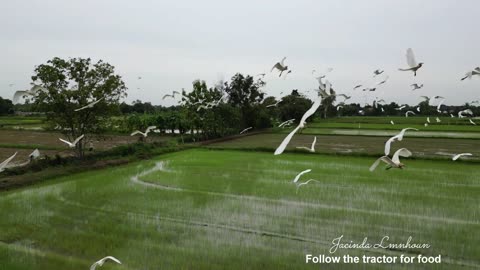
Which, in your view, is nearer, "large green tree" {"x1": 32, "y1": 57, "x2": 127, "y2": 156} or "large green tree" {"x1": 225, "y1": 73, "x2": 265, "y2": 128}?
"large green tree" {"x1": 32, "y1": 57, "x2": 127, "y2": 156}

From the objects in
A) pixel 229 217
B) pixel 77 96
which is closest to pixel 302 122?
pixel 229 217

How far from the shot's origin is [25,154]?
61.9 ft

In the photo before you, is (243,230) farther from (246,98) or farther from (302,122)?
(246,98)

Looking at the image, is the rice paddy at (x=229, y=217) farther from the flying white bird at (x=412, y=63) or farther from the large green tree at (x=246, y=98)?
the large green tree at (x=246, y=98)

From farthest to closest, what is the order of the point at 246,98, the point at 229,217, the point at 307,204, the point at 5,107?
the point at 5,107
the point at 246,98
the point at 307,204
the point at 229,217

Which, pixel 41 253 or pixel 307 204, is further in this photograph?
pixel 307 204

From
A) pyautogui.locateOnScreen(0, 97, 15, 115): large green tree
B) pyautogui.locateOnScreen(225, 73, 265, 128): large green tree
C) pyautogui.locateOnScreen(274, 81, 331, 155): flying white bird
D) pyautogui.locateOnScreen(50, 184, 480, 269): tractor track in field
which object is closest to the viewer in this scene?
pyautogui.locateOnScreen(274, 81, 331, 155): flying white bird

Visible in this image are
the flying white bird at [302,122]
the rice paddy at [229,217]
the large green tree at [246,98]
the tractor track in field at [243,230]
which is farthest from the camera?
the large green tree at [246,98]

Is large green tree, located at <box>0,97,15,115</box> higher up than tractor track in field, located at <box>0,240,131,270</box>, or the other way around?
large green tree, located at <box>0,97,15,115</box>

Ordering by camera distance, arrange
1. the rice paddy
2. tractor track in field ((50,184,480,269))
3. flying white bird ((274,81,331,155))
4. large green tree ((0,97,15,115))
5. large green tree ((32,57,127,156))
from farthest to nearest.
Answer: large green tree ((0,97,15,115)) → large green tree ((32,57,127,156)) → the rice paddy → tractor track in field ((50,184,480,269)) → flying white bird ((274,81,331,155))

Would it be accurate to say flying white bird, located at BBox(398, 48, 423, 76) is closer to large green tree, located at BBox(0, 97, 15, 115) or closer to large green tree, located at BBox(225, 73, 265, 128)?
large green tree, located at BBox(225, 73, 265, 128)

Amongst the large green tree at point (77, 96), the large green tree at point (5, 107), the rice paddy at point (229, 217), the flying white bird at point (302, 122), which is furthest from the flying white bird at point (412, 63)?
the large green tree at point (5, 107)

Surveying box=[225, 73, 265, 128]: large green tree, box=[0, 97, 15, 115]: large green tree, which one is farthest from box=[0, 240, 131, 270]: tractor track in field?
box=[0, 97, 15, 115]: large green tree

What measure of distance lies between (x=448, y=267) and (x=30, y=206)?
8.89 meters
